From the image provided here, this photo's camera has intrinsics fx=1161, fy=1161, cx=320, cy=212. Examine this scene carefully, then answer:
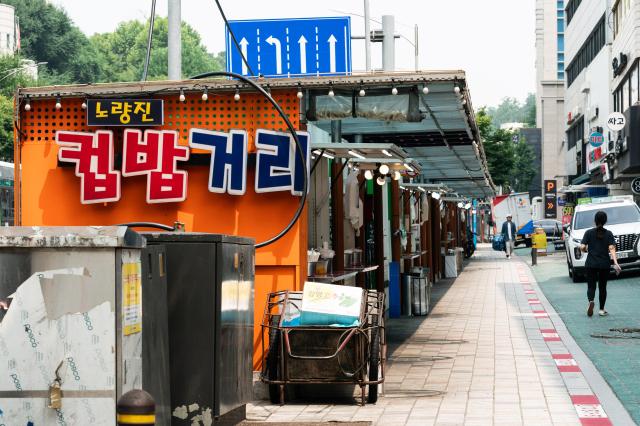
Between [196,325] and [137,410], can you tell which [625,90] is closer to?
[196,325]

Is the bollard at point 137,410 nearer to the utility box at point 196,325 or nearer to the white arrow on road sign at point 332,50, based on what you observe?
the utility box at point 196,325

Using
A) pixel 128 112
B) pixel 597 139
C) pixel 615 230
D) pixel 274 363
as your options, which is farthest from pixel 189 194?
pixel 597 139

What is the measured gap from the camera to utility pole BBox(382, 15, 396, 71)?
92.9 ft

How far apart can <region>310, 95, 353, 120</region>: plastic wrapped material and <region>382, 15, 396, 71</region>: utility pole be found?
15.3 m

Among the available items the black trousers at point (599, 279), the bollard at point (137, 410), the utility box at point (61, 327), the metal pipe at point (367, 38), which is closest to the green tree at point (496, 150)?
the metal pipe at point (367, 38)

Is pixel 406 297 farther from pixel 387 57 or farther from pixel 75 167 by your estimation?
pixel 75 167

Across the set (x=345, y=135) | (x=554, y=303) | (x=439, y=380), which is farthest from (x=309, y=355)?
(x=554, y=303)

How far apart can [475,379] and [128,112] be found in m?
4.85

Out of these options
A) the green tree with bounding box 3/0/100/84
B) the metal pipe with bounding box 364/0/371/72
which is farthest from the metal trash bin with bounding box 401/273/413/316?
the green tree with bounding box 3/0/100/84

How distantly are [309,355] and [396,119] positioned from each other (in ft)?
10.5

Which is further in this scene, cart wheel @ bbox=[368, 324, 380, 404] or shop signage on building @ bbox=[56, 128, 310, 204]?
shop signage on building @ bbox=[56, 128, 310, 204]

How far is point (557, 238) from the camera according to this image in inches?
2525

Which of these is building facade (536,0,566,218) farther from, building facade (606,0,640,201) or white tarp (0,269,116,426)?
white tarp (0,269,116,426)

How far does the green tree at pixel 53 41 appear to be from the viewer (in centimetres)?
10394
